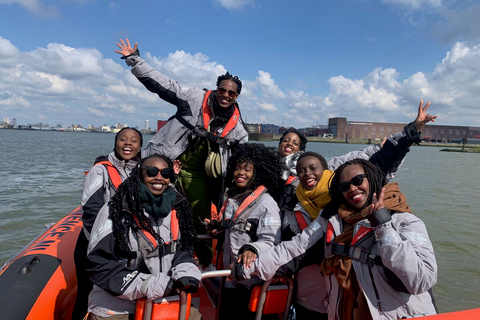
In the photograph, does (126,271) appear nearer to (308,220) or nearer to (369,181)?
(308,220)

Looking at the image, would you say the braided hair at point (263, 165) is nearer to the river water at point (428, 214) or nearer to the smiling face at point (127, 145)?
the smiling face at point (127, 145)

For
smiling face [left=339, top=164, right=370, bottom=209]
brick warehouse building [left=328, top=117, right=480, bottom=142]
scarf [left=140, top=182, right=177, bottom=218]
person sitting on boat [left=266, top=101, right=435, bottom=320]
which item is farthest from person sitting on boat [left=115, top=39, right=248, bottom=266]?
brick warehouse building [left=328, top=117, right=480, bottom=142]

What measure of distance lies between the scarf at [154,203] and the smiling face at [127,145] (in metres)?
0.90

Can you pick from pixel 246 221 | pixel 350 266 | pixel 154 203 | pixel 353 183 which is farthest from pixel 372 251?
pixel 154 203

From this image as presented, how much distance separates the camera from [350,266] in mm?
1955

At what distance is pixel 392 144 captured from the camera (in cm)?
314

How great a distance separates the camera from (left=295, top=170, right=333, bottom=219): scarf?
2.47 m

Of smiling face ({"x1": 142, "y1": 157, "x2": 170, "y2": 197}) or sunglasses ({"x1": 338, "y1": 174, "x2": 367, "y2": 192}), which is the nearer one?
sunglasses ({"x1": 338, "y1": 174, "x2": 367, "y2": 192})

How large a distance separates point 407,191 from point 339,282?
15489mm

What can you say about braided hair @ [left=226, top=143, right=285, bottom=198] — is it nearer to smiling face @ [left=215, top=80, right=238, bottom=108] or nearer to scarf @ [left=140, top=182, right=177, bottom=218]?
smiling face @ [left=215, top=80, right=238, bottom=108]

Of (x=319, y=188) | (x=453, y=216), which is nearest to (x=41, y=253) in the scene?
(x=319, y=188)

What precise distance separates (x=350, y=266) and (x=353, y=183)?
48 cm

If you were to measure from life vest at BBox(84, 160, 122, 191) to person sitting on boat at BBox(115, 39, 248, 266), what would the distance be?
68cm

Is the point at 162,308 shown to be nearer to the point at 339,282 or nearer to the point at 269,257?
the point at 269,257
